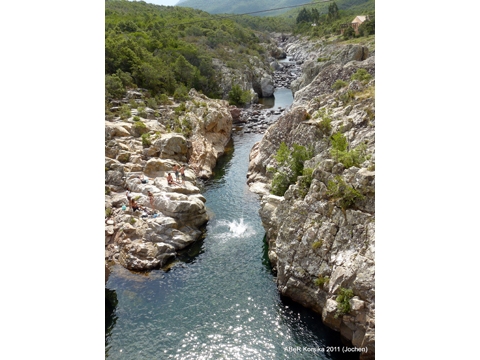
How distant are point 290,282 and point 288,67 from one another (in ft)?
267

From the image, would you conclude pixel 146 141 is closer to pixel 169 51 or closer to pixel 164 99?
pixel 164 99

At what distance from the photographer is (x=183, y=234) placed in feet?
92.1

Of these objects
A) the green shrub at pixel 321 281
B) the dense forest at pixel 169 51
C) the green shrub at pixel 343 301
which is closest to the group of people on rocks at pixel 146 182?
the green shrub at pixel 321 281

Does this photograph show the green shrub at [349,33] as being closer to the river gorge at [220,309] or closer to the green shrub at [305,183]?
the river gorge at [220,309]

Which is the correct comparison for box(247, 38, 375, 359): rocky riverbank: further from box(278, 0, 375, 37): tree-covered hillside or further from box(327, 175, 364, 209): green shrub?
box(278, 0, 375, 37): tree-covered hillside

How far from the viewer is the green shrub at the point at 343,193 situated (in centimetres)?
1975

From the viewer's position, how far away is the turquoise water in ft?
62.0

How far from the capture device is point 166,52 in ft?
213

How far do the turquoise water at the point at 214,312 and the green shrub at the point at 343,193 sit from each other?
20.9 feet

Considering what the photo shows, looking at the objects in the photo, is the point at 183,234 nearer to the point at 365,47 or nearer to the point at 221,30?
the point at 365,47

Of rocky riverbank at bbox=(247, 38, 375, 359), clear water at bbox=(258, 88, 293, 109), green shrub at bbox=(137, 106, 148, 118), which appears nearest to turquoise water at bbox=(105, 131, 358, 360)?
rocky riverbank at bbox=(247, 38, 375, 359)

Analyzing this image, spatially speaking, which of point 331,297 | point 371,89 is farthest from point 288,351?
point 371,89

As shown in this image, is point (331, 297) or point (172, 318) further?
point (172, 318)

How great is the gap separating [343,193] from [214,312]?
32.1ft
